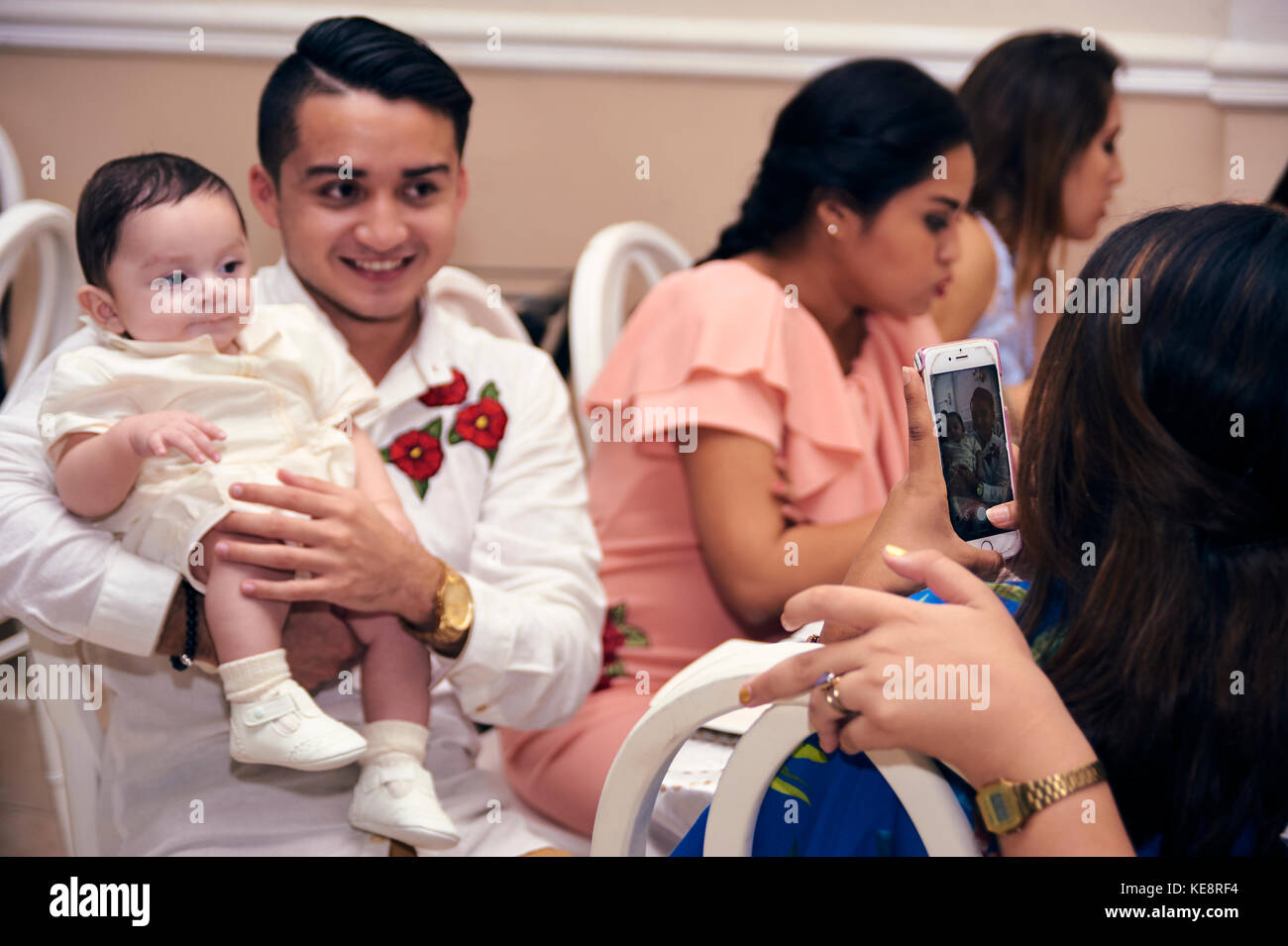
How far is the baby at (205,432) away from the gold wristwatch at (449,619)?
38mm

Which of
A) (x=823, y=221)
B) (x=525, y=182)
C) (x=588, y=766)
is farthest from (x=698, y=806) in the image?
(x=525, y=182)

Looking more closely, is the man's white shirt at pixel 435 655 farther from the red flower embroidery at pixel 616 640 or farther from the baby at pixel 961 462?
the baby at pixel 961 462

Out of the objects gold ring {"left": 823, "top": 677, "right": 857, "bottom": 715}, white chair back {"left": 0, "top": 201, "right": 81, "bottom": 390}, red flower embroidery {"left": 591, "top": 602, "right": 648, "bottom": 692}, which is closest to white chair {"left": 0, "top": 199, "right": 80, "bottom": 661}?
white chair back {"left": 0, "top": 201, "right": 81, "bottom": 390}

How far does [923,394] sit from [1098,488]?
0.45ft

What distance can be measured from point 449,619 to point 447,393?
267 mm

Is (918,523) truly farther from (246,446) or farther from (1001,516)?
(246,446)

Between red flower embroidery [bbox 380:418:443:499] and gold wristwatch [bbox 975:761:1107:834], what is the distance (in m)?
0.67

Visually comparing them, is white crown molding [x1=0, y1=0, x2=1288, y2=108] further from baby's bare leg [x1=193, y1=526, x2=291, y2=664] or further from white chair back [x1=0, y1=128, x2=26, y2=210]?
baby's bare leg [x1=193, y1=526, x2=291, y2=664]

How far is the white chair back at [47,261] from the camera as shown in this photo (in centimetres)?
124

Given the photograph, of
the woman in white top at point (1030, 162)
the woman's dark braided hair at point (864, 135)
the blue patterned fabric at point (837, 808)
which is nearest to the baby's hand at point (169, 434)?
the blue patterned fabric at point (837, 808)

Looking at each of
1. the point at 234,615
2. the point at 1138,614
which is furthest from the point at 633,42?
the point at 1138,614

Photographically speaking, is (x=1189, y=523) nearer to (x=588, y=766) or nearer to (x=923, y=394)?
(x=923, y=394)

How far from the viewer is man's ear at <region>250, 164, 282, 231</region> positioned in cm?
105

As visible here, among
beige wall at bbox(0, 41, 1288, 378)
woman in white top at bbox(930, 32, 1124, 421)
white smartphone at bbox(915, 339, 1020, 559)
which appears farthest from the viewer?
beige wall at bbox(0, 41, 1288, 378)
